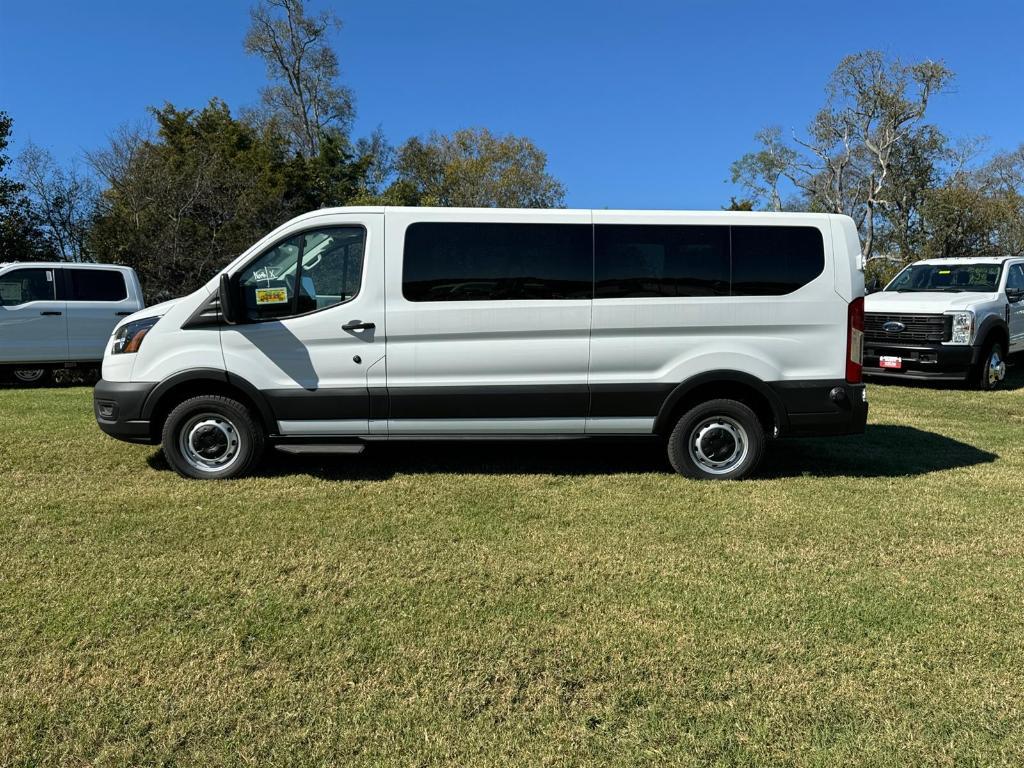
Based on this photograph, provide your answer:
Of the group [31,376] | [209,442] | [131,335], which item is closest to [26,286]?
[31,376]

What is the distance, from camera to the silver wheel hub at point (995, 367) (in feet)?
34.6

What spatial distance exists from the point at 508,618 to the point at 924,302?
31.2 feet

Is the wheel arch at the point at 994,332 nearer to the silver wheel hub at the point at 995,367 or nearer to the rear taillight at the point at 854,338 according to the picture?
the silver wheel hub at the point at 995,367

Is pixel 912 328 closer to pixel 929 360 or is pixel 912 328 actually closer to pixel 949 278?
pixel 929 360

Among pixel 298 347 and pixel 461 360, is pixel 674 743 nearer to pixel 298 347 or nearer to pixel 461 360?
pixel 461 360

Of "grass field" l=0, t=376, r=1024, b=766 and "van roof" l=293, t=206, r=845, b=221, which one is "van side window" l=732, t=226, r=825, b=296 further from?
"grass field" l=0, t=376, r=1024, b=766

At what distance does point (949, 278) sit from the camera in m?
11.7

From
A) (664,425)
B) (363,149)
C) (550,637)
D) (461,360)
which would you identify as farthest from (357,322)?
(363,149)

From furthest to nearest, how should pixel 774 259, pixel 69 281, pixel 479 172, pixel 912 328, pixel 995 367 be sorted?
pixel 479 172 < pixel 69 281 < pixel 995 367 < pixel 912 328 < pixel 774 259

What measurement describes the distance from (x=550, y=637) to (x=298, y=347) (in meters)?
3.18

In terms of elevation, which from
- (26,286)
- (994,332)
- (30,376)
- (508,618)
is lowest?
(508,618)

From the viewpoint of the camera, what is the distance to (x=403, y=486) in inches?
216

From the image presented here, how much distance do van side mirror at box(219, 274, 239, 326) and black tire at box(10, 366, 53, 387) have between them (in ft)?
25.2

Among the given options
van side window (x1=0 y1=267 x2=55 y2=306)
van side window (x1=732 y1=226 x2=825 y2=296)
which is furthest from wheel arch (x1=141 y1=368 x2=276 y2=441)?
van side window (x1=0 y1=267 x2=55 y2=306)
